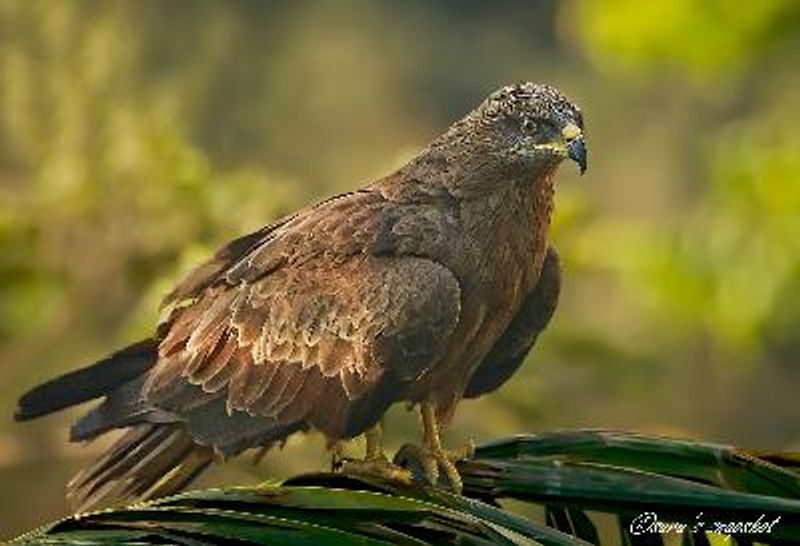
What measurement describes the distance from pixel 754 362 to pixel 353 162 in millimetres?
6286

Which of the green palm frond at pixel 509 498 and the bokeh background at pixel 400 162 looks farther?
the bokeh background at pixel 400 162

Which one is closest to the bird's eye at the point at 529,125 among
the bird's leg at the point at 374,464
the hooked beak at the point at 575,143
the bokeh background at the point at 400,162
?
the hooked beak at the point at 575,143

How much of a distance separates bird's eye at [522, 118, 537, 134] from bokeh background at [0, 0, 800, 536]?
2285mm

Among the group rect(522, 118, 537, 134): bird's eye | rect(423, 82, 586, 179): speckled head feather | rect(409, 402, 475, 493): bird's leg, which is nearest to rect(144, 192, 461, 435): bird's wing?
rect(409, 402, 475, 493): bird's leg

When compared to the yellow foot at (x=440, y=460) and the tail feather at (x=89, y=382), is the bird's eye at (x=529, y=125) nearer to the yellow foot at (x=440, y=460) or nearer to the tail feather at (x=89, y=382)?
the yellow foot at (x=440, y=460)

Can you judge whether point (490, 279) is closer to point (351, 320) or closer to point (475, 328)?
point (475, 328)

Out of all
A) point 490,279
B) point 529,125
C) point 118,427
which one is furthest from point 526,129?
point 118,427

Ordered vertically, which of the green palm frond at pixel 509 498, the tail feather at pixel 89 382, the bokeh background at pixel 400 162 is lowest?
the green palm frond at pixel 509 498

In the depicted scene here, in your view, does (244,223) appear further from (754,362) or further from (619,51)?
(754,362)

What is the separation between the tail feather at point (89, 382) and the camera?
602 cm

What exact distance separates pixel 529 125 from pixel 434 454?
880mm

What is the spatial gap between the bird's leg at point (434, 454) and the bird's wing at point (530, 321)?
12.8 inches

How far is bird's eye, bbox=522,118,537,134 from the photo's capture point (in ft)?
20.1

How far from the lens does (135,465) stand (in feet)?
20.0
